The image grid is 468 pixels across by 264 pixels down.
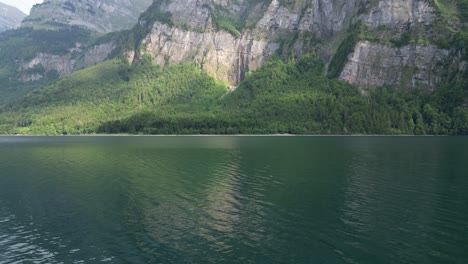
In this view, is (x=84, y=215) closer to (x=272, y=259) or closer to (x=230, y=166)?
(x=272, y=259)

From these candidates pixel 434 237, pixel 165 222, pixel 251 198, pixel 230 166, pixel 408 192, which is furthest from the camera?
pixel 230 166

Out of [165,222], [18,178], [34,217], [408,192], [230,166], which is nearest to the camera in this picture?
[165,222]

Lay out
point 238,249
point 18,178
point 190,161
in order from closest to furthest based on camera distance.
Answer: point 238,249 < point 18,178 < point 190,161

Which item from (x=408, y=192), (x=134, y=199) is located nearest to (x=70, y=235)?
(x=134, y=199)

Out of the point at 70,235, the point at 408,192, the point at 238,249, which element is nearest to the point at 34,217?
the point at 70,235

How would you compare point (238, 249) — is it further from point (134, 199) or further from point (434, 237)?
point (134, 199)

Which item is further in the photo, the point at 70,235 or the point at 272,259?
the point at 70,235
